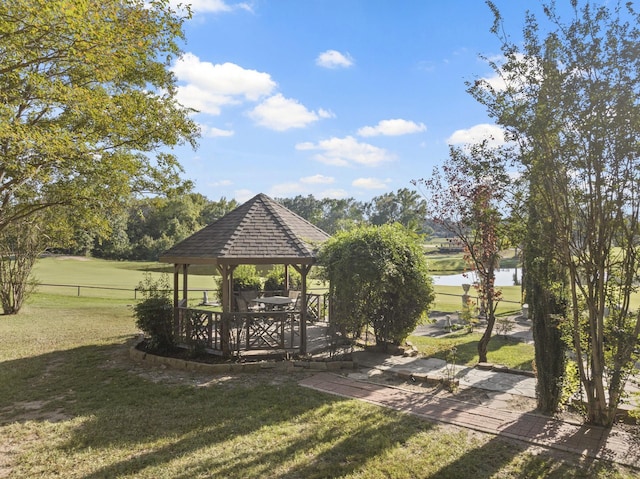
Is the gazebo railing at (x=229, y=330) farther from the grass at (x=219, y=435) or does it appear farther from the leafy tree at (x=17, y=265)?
the leafy tree at (x=17, y=265)

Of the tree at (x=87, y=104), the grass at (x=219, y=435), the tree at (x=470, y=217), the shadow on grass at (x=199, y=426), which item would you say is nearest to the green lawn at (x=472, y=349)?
the tree at (x=470, y=217)

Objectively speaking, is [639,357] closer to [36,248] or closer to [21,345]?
[21,345]

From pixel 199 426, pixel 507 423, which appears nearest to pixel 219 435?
pixel 199 426

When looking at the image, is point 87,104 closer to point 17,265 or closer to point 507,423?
point 507,423

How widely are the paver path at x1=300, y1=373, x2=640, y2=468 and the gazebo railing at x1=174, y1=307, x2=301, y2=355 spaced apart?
6.05 ft

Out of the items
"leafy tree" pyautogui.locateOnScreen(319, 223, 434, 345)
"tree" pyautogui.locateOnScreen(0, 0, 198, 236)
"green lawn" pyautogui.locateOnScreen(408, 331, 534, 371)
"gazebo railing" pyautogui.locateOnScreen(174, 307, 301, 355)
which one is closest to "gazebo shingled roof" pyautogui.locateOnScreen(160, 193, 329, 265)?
"leafy tree" pyautogui.locateOnScreen(319, 223, 434, 345)

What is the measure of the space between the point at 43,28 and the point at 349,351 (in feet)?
24.4

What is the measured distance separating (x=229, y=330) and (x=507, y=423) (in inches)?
220

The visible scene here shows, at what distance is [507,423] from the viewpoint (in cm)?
567

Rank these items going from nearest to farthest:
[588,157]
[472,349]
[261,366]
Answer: [588,157]
[261,366]
[472,349]

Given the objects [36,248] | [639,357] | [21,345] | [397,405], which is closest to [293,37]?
[397,405]

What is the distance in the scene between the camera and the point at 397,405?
6.41m

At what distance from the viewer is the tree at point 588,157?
4793 mm

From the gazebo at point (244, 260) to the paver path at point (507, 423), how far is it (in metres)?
1.97
